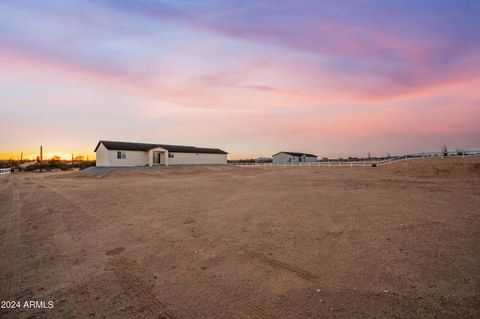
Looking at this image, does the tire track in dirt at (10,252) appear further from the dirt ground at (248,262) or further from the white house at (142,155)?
the white house at (142,155)

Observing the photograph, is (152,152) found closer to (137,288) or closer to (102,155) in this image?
(102,155)

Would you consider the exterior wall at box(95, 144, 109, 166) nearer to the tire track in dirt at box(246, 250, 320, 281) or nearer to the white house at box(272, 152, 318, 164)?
the tire track in dirt at box(246, 250, 320, 281)

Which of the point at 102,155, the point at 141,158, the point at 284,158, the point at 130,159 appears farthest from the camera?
the point at 284,158

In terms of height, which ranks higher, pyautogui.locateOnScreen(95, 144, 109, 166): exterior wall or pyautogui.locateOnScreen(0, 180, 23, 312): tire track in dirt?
pyautogui.locateOnScreen(95, 144, 109, 166): exterior wall

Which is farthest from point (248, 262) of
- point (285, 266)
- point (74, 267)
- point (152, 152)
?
point (152, 152)

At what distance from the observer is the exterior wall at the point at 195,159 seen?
4875 cm

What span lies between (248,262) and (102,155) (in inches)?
1657

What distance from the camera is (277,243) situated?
6605 mm

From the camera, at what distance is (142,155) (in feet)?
147

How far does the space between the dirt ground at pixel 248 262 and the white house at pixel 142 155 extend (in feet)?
106

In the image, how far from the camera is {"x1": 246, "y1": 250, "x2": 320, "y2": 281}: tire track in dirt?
4.82 metres

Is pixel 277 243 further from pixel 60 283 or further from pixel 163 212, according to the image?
pixel 163 212

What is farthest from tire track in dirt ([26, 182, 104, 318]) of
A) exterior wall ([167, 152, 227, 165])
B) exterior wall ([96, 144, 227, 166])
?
exterior wall ([167, 152, 227, 165])

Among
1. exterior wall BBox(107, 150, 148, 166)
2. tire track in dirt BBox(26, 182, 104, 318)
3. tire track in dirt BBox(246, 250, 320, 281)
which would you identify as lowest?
tire track in dirt BBox(26, 182, 104, 318)
